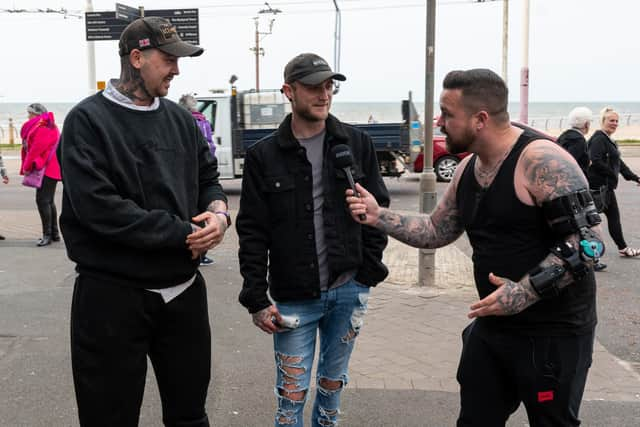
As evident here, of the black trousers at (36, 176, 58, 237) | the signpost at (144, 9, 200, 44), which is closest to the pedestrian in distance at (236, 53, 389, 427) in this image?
the black trousers at (36, 176, 58, 237)

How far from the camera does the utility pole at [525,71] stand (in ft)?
72.6

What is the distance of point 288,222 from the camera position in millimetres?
3117

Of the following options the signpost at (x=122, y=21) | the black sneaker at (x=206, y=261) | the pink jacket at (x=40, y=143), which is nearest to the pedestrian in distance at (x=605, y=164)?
the black sneaker at (x=206, y=261)

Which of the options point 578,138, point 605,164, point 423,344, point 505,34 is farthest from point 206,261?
point 505,34

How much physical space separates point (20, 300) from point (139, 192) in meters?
4.36

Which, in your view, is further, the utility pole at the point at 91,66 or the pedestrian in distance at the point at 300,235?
the utility pole at the point at 91,66

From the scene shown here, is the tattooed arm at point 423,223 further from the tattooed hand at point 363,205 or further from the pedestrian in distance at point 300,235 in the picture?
the pedestrian in distance at point 300,235

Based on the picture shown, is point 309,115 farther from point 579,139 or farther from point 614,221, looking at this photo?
point 614,221

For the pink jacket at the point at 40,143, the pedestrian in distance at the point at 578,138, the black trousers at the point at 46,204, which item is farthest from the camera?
the black trousers at the point at 46,204

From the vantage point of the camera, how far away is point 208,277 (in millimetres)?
7414

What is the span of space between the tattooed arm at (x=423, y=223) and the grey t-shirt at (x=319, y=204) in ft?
0.68

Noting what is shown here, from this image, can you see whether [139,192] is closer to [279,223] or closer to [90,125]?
[90,125]

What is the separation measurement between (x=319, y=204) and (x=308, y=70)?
0.60 m

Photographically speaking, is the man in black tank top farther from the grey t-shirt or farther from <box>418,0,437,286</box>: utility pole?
<box>418,0,437,286</box>: utility pole
